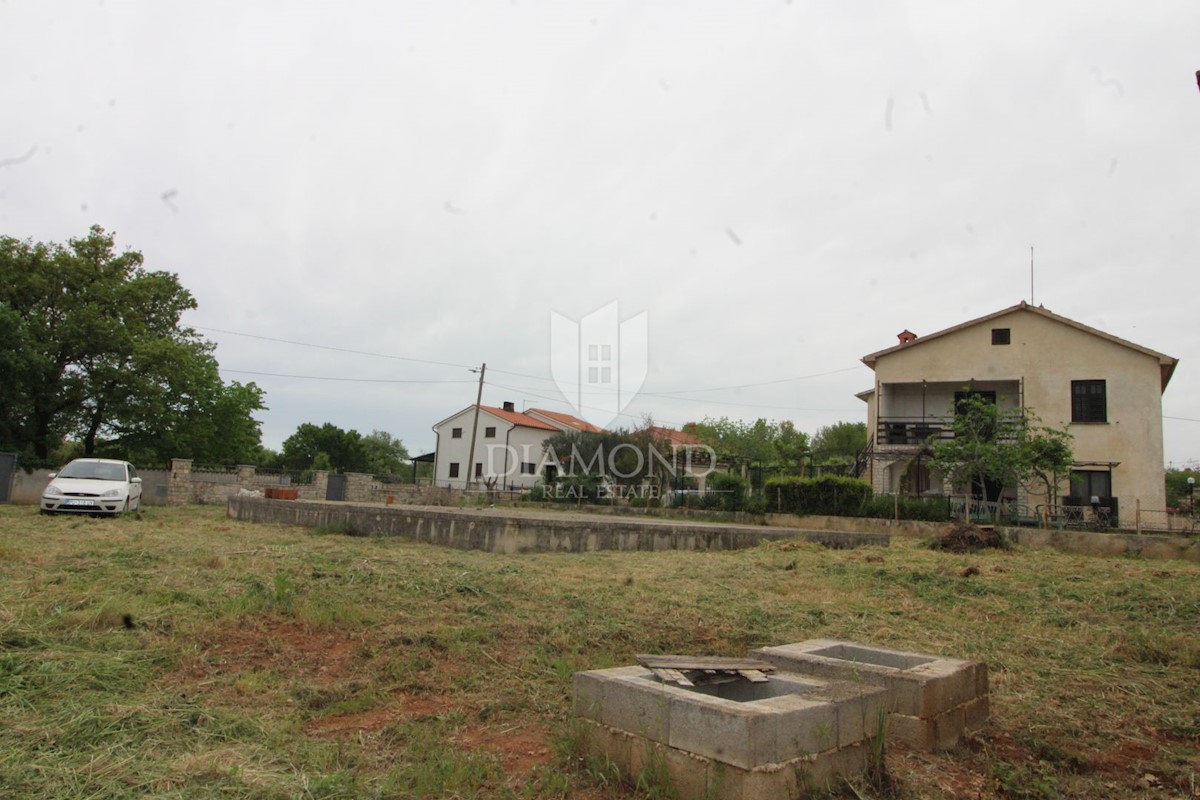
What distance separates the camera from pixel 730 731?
2582 millimetres

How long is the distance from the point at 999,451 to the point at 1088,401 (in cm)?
575

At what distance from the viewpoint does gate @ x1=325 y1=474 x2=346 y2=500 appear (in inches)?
990

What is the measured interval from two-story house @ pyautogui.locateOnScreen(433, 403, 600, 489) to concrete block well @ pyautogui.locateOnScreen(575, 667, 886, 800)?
3766 centimetres

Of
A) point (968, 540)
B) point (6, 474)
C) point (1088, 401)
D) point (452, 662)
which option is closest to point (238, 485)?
point (6, 474)

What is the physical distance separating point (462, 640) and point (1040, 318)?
23266mm

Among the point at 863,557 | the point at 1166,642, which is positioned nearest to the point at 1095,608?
the point at 1166,642

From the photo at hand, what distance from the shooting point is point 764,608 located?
6637 mm

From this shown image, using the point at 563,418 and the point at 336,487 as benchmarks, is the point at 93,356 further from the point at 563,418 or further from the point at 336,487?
→ the point at 563,418

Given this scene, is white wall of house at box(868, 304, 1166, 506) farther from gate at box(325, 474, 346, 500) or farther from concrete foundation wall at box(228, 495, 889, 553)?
gate at box(325, 474, 346, 500)

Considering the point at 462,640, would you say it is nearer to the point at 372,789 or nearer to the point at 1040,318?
the point at 372,789

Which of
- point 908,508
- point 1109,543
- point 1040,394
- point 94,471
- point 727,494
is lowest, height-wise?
point 1109,543

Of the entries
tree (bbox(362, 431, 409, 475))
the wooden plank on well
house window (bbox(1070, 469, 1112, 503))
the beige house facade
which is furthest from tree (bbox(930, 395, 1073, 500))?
tree (bbox(362, 431, 409, 475))

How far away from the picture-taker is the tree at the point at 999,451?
1847cm

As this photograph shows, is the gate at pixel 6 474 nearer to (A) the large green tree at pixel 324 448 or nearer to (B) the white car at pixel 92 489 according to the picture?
(B) the white car at pixel 92 489
